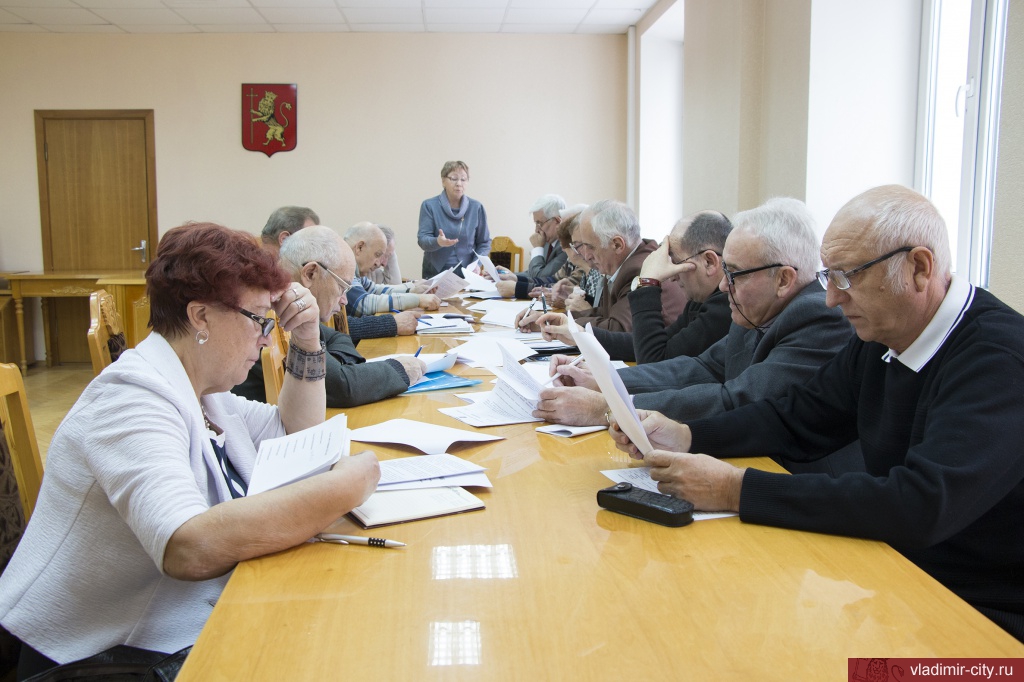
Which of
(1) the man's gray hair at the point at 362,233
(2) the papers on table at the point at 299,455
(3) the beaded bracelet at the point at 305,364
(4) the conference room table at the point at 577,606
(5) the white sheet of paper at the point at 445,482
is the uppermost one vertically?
(1) the man's gray hair at the point at 362,233

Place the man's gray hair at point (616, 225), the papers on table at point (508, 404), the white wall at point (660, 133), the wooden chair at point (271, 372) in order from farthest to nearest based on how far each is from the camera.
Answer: the white wall at point (660, 133), the man's gray hair at point (616, 225), the wooden chair at point (271, 372), the papers on table at point (508, 404)

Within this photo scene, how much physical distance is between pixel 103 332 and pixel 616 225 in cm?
214

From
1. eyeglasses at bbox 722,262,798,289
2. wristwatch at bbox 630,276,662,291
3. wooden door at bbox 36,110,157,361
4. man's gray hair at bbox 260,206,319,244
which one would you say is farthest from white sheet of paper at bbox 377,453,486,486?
wooden door at bbox 36,110,157,361

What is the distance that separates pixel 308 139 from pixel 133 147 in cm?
171

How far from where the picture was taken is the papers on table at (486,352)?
9.29 ft

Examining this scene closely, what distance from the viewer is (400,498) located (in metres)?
1.45

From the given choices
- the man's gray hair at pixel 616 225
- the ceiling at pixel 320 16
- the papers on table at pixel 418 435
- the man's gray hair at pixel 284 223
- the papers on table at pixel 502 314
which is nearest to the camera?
the papers on table at pixel 418 435

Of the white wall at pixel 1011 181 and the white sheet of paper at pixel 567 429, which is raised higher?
the white wall at pixel 1011 181

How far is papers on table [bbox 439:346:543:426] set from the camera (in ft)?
6.72

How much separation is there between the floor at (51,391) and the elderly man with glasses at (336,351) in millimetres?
2761

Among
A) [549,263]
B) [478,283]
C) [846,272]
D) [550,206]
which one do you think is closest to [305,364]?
[846,272]

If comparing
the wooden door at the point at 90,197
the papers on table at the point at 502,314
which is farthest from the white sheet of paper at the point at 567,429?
the wooden door at the point at 90,197

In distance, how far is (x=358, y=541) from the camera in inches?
Answer: 50.1

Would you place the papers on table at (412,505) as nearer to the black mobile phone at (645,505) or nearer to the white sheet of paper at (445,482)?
the white sheet of paper at (445,482)
